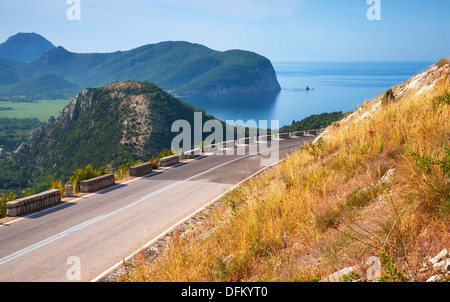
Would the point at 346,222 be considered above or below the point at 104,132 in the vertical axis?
above

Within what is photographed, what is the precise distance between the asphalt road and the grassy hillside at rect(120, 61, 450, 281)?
5.44 feet

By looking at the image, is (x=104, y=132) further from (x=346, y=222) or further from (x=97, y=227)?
(x=346, y=222)

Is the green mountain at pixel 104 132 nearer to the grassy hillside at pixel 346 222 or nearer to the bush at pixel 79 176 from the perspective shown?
the bush at pixel 79 176

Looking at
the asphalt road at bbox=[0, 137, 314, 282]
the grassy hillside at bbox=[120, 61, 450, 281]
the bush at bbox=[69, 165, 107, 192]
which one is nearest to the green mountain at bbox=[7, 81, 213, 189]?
the bush at bbox=[69, 165, 107, 192]

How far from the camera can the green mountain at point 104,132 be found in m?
83.5

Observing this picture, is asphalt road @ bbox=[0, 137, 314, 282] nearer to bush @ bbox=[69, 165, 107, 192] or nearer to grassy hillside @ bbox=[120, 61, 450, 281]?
bush @ bbox=[69, 165, 107, 192]

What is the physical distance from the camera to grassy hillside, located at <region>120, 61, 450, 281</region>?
4566 millimetres

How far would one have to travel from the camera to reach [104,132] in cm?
9231

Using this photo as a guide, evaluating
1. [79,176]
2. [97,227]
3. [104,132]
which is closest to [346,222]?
[97,227]

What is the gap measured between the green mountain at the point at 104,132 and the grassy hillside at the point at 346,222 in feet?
231

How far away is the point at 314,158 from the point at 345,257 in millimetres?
7282

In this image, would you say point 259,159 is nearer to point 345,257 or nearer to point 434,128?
point 434,128

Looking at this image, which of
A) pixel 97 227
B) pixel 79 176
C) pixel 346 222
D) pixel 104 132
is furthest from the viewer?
pixel 104 132

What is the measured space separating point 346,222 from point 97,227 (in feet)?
25.1
